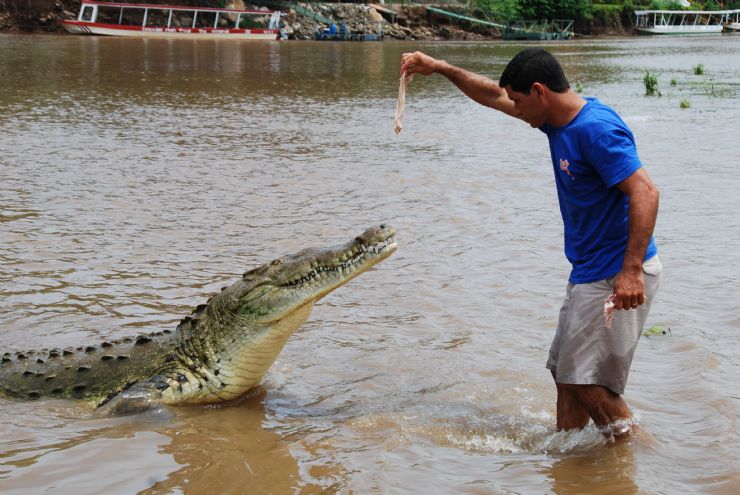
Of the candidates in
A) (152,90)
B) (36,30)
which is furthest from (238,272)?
(36,30)

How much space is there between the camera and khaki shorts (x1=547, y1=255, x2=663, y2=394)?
3.62 metres

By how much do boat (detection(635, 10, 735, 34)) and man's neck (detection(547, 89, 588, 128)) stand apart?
70521 mm

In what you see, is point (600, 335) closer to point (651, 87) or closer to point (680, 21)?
point (651, 87)

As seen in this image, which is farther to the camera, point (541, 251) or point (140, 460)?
point (541, 251)

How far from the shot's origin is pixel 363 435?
4102 millimetres

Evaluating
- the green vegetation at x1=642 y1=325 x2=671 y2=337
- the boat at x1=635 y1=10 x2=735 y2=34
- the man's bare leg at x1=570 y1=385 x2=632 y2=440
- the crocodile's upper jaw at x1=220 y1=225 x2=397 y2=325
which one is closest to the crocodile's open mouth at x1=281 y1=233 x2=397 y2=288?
the crocodile's upper jaw at x1=220 y1=225 x2=397 y2=325

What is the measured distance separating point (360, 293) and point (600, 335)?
3.10m

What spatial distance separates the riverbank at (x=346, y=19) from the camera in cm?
4041

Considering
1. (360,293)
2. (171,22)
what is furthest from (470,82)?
(171,22)

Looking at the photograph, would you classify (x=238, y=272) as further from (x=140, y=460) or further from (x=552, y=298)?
(x=140, y=460)

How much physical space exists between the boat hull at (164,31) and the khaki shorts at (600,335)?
38801mm

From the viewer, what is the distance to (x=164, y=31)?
41.2 meters

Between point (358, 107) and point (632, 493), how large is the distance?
582 inches

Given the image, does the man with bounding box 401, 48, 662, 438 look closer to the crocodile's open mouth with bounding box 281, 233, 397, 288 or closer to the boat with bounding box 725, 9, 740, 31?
the crocodile's open mouth with bounding box 281, 233, 397, 288
